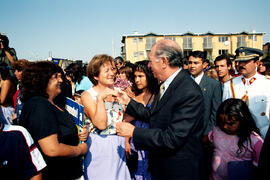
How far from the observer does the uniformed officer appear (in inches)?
110

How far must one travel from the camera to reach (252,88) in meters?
2.97

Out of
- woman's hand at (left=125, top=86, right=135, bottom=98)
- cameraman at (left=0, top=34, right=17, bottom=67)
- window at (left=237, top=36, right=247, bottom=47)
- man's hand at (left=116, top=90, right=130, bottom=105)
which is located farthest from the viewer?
window at (left=237, top=36, right=247, bottom=47)

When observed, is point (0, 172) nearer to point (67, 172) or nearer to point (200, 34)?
point (67, 172)

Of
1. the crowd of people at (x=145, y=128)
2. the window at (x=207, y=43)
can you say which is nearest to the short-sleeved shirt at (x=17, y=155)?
the crowd of people at (x=145, y=128)

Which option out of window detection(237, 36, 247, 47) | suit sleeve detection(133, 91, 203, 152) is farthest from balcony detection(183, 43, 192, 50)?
suit sleeve detection(133, 91, 203, 152)

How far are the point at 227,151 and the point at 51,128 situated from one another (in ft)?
6.96

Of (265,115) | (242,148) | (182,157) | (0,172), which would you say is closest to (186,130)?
(182,157)

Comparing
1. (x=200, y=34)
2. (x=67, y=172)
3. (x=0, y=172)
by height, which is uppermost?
(x=200, y=34)

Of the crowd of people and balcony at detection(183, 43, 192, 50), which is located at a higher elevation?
balcony at detection(183, 43, 192, 50)

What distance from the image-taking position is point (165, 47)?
1.90 metres

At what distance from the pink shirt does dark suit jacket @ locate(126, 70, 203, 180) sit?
2.25ft

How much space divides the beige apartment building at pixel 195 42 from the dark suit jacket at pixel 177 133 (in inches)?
1681

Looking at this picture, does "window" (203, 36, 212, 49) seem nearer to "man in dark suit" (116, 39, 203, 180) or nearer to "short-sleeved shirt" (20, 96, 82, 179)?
"man in dark suit" (116, 39, 203, 180)

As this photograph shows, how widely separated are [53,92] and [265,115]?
3.01 m
